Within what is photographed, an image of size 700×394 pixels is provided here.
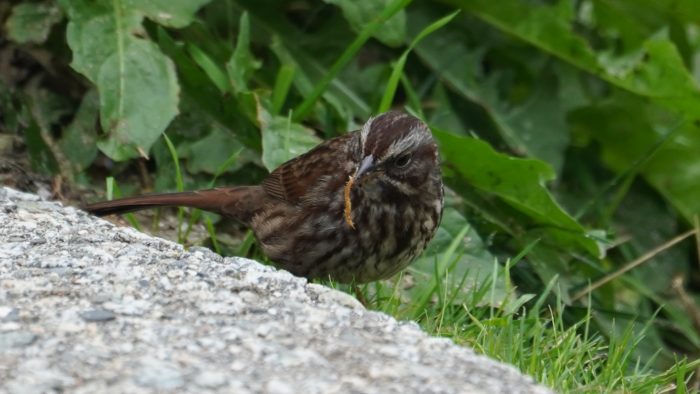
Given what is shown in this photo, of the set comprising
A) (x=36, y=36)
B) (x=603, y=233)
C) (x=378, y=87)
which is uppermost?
(x=36, y=36)

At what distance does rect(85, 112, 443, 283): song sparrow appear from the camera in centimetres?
463

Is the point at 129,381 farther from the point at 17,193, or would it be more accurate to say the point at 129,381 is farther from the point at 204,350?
the point at 17,193

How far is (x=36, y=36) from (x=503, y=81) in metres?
2.42

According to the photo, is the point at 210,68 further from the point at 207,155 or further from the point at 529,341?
the point at 529,341

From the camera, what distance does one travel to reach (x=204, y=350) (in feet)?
9.91

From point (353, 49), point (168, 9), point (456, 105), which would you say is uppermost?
point (168, 9)

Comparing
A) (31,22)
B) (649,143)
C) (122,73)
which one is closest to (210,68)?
(122,73)

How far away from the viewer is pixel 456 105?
6.46 meters

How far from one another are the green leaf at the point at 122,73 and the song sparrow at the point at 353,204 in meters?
0.27

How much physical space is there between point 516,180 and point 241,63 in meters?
1.28

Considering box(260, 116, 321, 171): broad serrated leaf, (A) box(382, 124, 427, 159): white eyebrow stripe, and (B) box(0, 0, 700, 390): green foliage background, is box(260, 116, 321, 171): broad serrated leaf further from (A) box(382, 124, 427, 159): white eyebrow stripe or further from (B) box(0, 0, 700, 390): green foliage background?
(A) box(382, 124, 427, 159): white eyebrow stripe

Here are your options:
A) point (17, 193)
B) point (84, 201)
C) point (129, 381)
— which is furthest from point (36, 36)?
point (129, 381)

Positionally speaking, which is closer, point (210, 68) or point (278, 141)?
point (278, 141)

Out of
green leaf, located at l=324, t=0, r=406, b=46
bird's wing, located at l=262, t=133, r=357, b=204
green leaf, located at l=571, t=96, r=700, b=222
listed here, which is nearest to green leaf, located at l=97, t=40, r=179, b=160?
bird's wing, located at l=262, t=133, r=357, b=204
